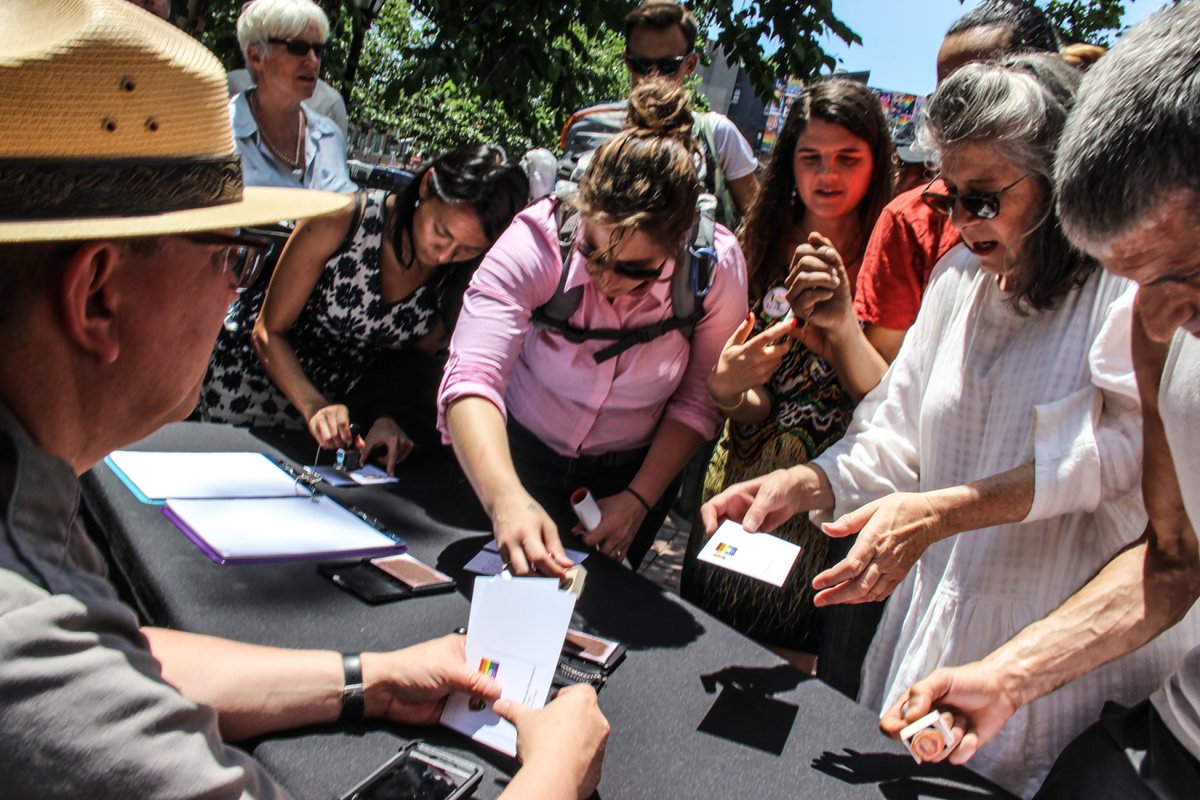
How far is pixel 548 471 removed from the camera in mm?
2502

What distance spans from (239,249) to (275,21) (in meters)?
3.18

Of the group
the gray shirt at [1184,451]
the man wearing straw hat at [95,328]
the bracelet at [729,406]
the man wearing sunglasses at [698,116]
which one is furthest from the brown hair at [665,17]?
the man wearing straw hat at [95,328]

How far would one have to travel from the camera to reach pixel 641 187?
2127mm

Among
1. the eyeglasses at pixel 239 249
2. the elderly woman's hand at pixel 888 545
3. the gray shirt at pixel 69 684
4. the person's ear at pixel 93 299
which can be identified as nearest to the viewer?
the gray shirt at pixel 69 684

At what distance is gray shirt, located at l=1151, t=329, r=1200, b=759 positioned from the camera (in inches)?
52.2

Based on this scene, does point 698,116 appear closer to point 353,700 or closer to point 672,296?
point 672,296

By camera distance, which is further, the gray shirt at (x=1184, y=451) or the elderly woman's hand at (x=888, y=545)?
the elderly woman's hand at (x=888, y=545)

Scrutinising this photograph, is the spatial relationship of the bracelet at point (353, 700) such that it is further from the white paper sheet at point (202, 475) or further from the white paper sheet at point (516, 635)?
the white paper sheet at point (202, 475)

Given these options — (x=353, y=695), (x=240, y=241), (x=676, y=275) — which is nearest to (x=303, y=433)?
(x=676, y=275)

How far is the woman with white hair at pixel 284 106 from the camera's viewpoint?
3.82 metres

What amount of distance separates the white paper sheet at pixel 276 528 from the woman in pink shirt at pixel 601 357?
30 cm

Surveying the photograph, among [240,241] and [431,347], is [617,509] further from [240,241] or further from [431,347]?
[240,241]

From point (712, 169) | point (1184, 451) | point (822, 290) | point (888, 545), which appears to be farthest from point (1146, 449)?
point (712, 169)

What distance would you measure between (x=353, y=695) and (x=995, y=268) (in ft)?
4.49
